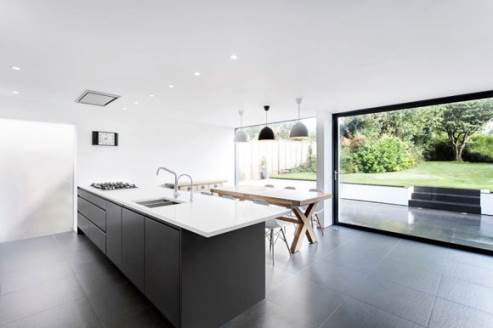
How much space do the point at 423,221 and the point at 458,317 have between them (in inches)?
98.4

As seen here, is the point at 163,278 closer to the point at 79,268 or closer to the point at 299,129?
the point at 79,268

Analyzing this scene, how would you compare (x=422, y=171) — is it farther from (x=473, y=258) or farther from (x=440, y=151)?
(x=473, y=258)

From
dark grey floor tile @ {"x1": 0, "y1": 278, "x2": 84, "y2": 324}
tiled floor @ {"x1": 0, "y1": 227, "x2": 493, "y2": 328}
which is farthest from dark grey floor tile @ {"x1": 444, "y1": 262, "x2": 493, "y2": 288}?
dark grey floor tile @ {"x1": 0, "y1": 278, "x2": 84, "y2": 324}

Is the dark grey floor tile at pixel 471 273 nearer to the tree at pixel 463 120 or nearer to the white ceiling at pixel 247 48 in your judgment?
the tree at pixel 463 120

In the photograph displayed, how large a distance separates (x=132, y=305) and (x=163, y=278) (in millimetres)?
659

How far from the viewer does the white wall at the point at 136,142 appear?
4.18 metres

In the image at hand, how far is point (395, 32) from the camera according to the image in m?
1.91

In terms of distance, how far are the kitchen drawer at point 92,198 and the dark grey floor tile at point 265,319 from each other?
2.24 m

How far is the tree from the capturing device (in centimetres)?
353

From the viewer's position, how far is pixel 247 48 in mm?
2184

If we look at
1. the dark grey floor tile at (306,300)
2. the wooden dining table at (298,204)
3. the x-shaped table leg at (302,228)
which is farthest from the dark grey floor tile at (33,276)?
the x-shaped table leg at (302,228)

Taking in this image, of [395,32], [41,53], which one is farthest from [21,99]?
[395,32]

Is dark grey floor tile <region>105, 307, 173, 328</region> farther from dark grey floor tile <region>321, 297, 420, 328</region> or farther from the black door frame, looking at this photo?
the black door frame

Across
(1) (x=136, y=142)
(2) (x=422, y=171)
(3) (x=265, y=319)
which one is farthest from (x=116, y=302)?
(2) (x=422, y=171)
